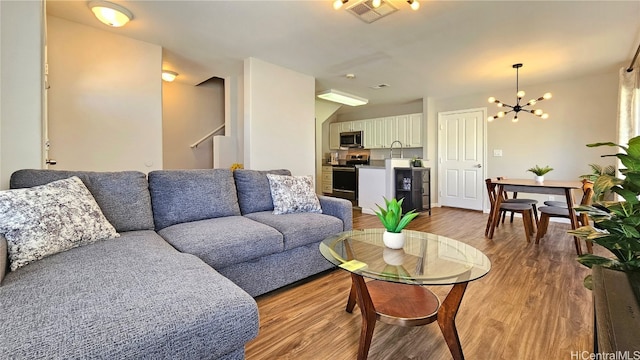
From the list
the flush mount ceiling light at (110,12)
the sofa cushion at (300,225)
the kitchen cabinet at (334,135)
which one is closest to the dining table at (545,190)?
the sofa cushion at (300,225)

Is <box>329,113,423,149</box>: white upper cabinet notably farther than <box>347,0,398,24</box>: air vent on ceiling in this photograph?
Yes

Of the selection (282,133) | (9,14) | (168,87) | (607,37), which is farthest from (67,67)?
(607,37)

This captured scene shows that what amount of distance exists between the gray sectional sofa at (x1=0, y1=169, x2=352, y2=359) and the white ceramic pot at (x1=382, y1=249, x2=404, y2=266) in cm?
77

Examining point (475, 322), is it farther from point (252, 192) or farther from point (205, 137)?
point (205, 137)

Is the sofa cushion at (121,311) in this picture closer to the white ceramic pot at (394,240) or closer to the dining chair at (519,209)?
the white ceramic pot at (394,240)

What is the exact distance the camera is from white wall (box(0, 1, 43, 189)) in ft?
5.55

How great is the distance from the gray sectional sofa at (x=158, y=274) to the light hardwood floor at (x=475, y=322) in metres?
0.29

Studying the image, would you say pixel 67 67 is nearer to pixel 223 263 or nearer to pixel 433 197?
pixel 223 263

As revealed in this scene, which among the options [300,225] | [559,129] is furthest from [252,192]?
[559,129]

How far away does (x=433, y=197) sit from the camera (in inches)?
242

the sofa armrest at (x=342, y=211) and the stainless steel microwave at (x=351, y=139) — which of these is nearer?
the sofa armrest at (x=342, y=211)

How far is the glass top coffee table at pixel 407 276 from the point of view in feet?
4.42

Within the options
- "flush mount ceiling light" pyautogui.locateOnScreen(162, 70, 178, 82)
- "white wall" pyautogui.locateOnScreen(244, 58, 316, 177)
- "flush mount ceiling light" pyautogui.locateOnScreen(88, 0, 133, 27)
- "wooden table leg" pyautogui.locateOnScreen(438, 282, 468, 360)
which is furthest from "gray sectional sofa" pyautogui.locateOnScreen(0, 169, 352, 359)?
"flush mount ceiling light" pyautogui.locateOnScreen(162, 70, 178, 82)

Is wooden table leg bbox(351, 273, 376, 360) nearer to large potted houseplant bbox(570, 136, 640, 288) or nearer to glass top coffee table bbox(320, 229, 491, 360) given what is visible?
glass top coffee table bbox(320, 229, 491, 360)
